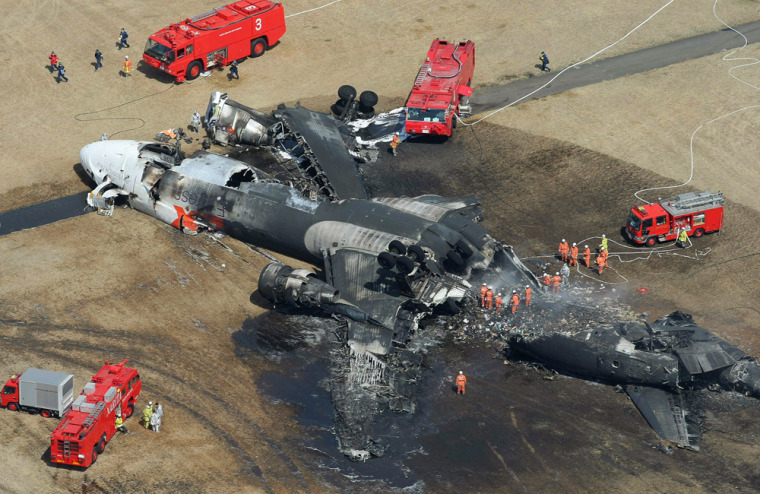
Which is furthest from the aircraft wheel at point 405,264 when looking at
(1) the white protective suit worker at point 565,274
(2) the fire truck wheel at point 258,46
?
(2) the fire truck wheel at point 258,46

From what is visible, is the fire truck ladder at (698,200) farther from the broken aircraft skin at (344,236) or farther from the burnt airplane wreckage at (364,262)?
the broken aircraft skin at (344,236)

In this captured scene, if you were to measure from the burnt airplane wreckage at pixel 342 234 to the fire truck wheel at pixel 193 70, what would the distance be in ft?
34.7

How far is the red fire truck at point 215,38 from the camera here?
211 ft

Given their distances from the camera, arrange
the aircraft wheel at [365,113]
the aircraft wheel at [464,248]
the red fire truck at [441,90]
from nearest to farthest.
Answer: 1. the aircraft wheel at [464,248]
2. the red fire truck at [441,90]
3. the aircraft wheel at [365,113]

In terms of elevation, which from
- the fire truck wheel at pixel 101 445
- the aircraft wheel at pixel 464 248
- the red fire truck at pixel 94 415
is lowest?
the fire truck wheel at pixel 101 445

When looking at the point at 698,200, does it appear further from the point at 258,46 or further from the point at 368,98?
the point at 258,46

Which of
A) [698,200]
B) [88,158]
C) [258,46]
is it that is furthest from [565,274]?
[258,46]

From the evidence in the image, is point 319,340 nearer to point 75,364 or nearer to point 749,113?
point 75,364

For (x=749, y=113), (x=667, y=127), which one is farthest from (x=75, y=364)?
(x=749, y=113)

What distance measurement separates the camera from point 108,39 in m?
70.9

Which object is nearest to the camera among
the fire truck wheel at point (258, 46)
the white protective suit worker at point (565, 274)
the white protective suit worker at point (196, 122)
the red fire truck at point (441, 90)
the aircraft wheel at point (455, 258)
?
the aircraft wheel at point (455, 258)

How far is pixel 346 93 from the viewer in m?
62.9

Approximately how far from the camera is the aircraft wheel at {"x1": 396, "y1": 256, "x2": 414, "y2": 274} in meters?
43.0

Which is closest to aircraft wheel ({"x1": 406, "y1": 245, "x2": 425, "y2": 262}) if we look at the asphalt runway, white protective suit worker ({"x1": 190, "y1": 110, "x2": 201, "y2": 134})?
the asphalt runway
